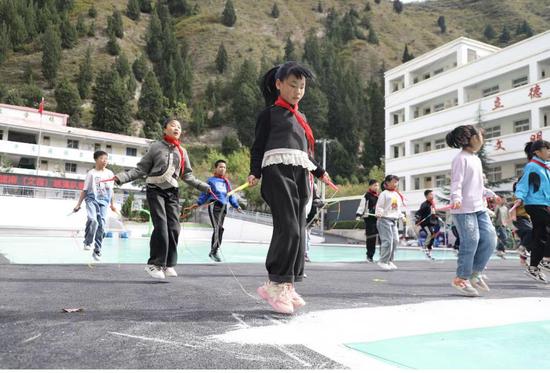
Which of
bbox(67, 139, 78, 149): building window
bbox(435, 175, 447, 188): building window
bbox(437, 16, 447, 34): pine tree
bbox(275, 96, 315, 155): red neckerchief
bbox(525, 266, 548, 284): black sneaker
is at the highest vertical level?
bbox(437, 16, 447, 34): pine tree

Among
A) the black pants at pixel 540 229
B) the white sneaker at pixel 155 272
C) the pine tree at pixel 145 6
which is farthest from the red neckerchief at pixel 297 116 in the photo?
the pine tree at pixel 145 6

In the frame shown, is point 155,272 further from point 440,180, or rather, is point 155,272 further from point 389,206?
point 440,180

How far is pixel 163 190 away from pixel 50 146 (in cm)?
5532

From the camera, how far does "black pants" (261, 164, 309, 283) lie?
3.72 metres

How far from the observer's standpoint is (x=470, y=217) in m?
5.09

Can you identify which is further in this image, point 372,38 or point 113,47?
point 372,38

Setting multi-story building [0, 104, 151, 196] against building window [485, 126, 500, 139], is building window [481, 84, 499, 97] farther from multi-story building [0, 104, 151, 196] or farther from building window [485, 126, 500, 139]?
A: multi-story building [0, 104, 151, 196]

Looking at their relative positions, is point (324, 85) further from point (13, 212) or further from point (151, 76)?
point (13, 212)

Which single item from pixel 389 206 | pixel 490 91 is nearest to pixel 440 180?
pixel 490 91

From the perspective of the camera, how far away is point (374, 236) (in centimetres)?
1123

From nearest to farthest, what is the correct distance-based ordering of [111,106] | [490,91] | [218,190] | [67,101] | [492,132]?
[218,190], [492,132], [490,91], [111,106], [67,101]

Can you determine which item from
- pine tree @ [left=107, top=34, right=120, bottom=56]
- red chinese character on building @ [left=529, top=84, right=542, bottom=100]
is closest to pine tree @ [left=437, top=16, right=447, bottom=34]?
pine tree @ [left=107, top=34, right=120, bottom=56]

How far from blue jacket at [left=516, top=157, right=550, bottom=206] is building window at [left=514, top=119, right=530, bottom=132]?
104ft

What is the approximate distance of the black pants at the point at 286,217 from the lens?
3.72 m
